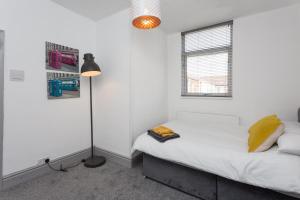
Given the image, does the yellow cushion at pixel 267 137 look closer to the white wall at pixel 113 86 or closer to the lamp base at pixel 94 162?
the white wall at pixel 113 86

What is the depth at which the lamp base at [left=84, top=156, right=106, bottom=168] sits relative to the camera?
2.49 meters

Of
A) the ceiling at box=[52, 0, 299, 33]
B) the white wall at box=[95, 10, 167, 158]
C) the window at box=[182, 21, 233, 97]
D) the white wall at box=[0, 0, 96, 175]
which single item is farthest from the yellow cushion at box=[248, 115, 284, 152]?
the white wall at box=[0, 0, 96, 175]

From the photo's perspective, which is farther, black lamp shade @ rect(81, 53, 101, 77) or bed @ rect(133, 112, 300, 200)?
black lamp shade @ rect(81, 53, 101, 77)

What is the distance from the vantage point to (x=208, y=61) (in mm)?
3160

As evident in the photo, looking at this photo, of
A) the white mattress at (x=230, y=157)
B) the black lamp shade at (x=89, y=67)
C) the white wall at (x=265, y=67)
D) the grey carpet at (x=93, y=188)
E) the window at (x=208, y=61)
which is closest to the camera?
the white mattress at (x=230, y=157)

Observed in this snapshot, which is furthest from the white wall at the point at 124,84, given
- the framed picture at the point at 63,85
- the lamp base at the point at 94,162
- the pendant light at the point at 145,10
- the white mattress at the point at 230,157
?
the pendant light at the point at 145,10

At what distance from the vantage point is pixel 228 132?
7.42 ft

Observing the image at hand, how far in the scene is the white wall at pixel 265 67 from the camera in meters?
2.42

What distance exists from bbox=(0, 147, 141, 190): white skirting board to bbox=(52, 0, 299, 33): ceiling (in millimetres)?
2410

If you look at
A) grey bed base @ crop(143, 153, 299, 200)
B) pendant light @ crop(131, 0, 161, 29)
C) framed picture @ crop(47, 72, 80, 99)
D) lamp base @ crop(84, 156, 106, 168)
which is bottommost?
lamp base @ crop(84, 156, 106, 168)

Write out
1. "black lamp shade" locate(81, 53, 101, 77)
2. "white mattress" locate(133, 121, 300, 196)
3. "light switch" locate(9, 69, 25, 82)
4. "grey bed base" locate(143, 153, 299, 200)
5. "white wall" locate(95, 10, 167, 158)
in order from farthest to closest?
"white wall" locate(95, 10, 167, 158), "black lamp shade" locate(81, 53, 101, 77), "light switch" locate(9, 69, 25, 82), "grey bed base" locate(143, 153, 299, 200), "white mattress" locate(133, 121, 300, 196)

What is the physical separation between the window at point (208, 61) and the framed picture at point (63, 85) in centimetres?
215

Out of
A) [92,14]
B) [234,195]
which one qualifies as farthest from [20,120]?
[234,195]

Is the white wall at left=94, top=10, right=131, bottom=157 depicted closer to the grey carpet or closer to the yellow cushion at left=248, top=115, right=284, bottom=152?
the grey carpet
